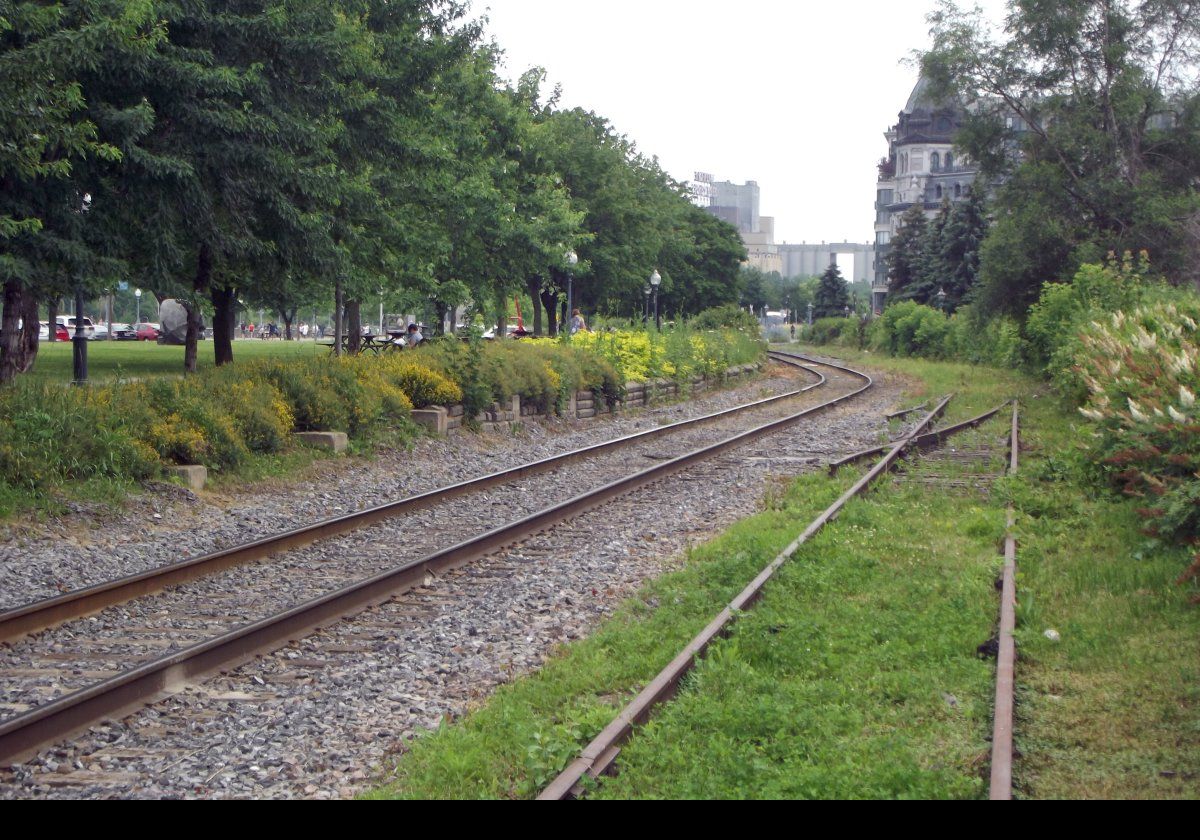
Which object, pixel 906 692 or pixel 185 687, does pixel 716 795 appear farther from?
pixel 185 687

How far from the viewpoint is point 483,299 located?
3412 centimetres

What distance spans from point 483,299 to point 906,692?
28.6 meters

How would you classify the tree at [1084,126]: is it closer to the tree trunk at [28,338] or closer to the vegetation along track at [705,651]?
the vegetation along track at [705,651]

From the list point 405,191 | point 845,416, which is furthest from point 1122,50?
point 405,191

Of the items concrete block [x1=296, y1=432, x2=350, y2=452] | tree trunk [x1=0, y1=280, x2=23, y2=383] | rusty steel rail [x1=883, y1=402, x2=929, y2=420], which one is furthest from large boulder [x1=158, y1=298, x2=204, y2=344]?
concrete block [x1=296, y1=432, x2=350, y2=452]

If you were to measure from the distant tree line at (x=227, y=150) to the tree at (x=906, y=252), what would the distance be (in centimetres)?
6023

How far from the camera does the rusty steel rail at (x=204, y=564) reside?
7797 millimetres

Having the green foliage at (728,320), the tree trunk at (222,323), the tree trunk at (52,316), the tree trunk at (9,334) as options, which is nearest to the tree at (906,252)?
the green foliage at (728,320)

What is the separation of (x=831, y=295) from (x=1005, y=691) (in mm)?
102117

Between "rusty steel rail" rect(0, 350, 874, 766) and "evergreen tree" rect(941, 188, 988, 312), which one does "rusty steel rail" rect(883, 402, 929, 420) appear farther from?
→ "evergreen tree" rect(941, 188, 988, 312)

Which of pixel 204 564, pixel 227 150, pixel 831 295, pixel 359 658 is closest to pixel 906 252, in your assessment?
pixel 831 295

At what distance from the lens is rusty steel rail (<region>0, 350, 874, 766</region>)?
5691mm

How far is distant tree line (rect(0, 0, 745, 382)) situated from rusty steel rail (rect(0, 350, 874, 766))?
25.3 ft

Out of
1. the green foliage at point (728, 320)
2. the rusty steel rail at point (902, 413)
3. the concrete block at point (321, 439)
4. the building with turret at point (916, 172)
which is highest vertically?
the building with turret at point (916, 172)
